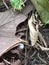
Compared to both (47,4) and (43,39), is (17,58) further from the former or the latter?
(47,4)

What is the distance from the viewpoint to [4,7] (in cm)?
270

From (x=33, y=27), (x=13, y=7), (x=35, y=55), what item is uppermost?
(x=13, y=7)

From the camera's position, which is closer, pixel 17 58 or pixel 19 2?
pixel 17 58

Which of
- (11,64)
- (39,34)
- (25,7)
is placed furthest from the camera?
(25,7)

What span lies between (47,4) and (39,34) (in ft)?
0.96

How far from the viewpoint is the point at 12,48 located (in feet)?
7.55

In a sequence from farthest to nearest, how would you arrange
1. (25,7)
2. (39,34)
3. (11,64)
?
(25,7) → (39,34) → (11,64)

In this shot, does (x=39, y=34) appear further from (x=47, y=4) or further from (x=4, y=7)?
(x=4, y=7)

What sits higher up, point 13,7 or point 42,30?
point 13,7

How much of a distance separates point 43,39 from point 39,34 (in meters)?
0.06

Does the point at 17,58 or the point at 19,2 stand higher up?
the point at 19,2

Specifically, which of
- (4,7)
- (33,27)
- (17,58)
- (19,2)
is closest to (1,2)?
(4,7)

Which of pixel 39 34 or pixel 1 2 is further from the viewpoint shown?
pixel 1 2

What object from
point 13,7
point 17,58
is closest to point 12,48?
point 17,58
